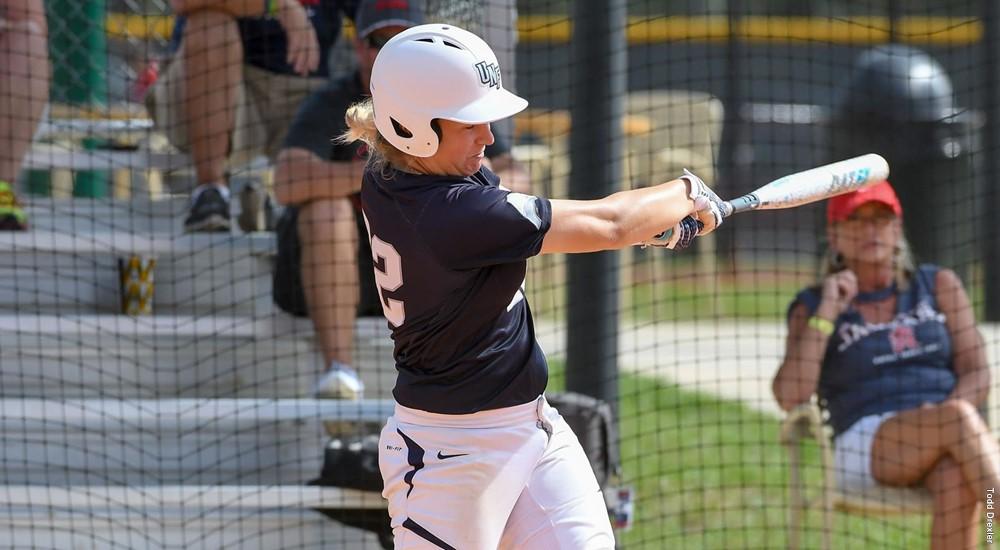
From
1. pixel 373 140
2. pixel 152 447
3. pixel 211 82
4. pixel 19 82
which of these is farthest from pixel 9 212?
pixel 373 140

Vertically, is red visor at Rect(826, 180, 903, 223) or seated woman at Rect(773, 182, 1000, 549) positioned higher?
red visor at Rect(826, 180, 903, 223)

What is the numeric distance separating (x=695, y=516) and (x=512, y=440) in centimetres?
273

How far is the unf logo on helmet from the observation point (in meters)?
2.98

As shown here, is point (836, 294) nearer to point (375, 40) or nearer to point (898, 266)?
point (898, 266)

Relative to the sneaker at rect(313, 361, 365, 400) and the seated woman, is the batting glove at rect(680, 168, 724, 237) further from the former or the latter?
the sneaker at rect(313, 361, 365, 400)

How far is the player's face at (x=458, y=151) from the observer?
2996 mm

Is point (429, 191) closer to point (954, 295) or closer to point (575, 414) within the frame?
point (575, 414)

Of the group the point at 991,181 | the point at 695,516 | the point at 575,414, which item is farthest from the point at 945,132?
the point at 575,414

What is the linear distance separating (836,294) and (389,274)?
2131 mm

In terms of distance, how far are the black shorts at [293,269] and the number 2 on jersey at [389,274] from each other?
1.64m

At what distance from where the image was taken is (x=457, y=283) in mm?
2979

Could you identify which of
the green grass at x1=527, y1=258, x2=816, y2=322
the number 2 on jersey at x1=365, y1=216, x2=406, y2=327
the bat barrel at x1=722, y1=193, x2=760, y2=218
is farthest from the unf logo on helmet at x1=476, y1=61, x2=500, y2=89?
the green grass at x1=527, y1=258, x2=816, y2=322

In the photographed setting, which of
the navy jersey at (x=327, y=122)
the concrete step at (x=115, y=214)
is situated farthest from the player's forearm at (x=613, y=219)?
the concrete step at (x=115, y=214)

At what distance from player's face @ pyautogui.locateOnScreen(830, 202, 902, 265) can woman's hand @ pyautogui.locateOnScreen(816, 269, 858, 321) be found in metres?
0.09
